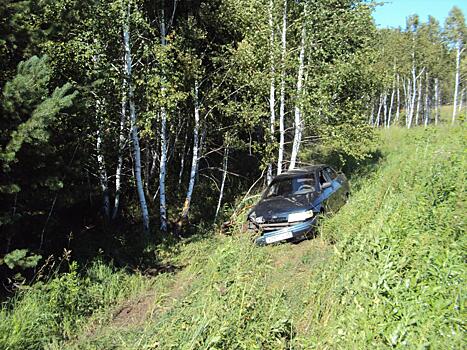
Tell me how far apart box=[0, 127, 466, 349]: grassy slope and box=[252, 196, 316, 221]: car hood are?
1023mm

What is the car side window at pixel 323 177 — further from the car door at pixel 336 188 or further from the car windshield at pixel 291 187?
the car windshield at pixel 291 187

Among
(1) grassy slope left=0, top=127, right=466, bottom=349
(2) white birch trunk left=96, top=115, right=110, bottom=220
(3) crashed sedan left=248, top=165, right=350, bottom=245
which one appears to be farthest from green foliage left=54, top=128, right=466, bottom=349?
(2) white birch trunk left=96, top=115, right=110, bottom=220

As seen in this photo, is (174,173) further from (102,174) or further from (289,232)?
(289,232)

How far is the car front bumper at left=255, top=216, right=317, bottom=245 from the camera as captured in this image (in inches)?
304

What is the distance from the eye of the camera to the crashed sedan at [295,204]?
7.81 m

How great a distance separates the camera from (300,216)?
787cm

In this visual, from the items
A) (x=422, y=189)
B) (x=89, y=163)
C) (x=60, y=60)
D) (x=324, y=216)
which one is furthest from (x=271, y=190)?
(x=60, y=60)

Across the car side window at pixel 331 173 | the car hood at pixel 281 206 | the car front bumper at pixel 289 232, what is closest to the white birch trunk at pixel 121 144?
the car hood at pixel 281 206

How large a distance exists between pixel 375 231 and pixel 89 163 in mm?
8057

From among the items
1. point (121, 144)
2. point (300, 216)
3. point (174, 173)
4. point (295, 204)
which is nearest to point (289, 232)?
point (300, 216)

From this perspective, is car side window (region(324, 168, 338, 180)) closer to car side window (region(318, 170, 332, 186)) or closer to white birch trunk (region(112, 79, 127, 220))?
car side window (region(318, 170, 332, 186))

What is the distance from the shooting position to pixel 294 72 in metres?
12.8

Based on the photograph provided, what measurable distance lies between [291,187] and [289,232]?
5.64 feet

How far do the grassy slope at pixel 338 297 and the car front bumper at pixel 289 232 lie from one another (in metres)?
0.54
